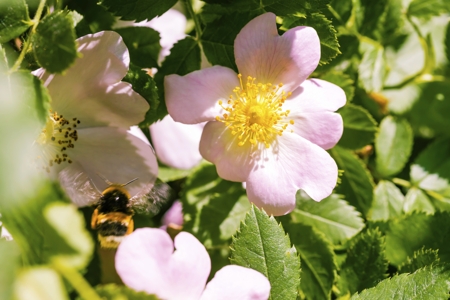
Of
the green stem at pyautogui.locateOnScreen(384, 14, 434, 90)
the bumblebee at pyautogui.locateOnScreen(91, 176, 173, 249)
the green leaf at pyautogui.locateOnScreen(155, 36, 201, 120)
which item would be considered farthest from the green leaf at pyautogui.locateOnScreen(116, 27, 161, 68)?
the green stem at pyautogui.locateOnScreen(384, 14, 434, 90)

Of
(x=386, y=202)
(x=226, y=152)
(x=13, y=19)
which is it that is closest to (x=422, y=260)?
(x=386, y=202)

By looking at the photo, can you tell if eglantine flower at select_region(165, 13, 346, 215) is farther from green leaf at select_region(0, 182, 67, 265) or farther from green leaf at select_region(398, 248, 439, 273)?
green leaf at select_region(0, 182, 67, 265)

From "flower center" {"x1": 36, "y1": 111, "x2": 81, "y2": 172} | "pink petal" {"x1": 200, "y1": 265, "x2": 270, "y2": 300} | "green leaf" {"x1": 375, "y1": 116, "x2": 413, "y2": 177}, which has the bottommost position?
"green leaf" {"x1": 375, "y1": 116, "x2": 413, "y2": 177}

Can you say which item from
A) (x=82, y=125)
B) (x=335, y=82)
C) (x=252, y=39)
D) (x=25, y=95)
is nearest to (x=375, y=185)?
(x=335, y=82)

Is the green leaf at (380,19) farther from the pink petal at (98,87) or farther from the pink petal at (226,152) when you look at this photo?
the pink petal at (98,87)

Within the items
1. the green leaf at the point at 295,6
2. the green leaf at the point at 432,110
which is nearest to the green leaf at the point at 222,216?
the green leaf at the point at 295,6
